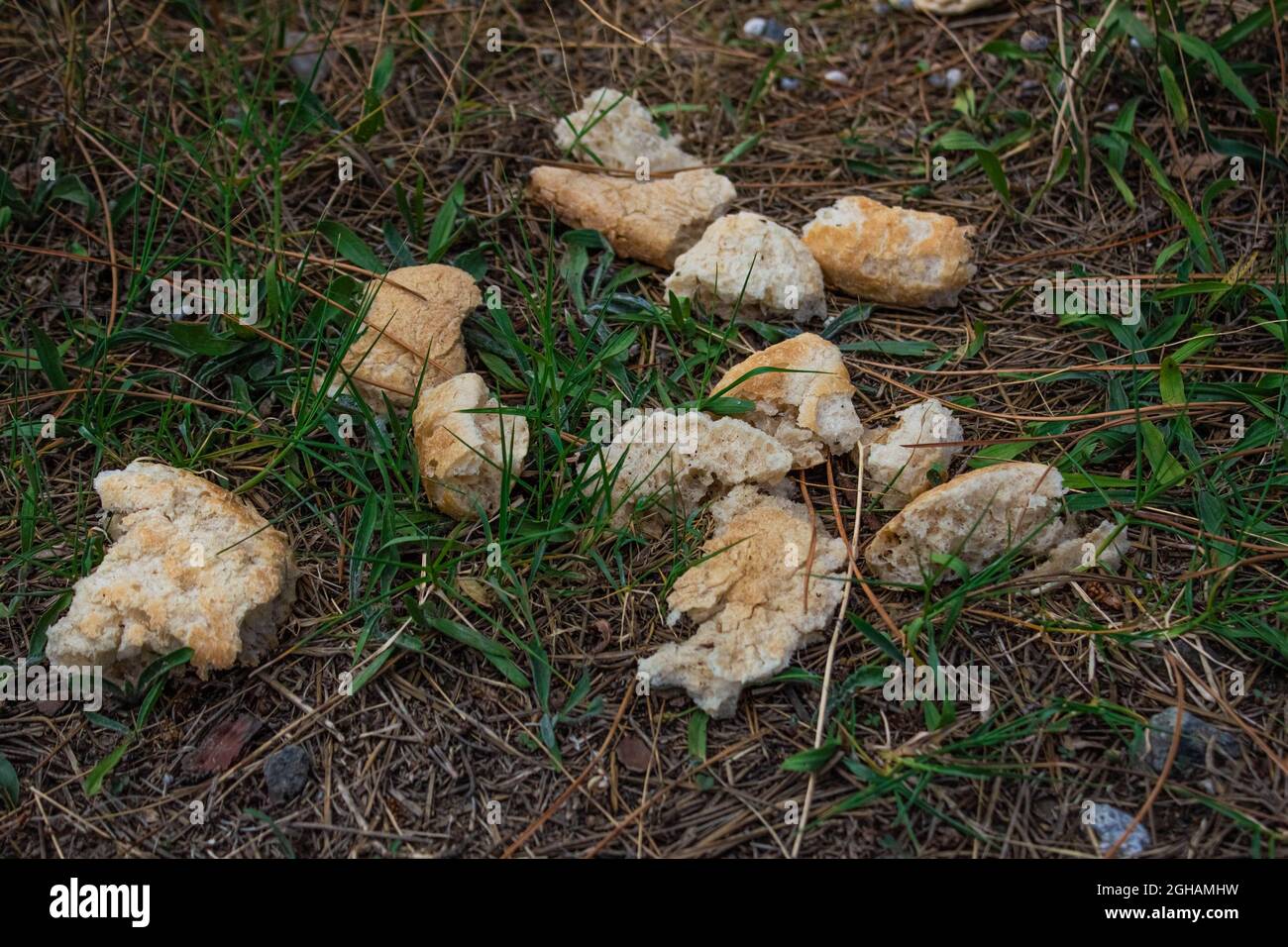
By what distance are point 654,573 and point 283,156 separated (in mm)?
1616

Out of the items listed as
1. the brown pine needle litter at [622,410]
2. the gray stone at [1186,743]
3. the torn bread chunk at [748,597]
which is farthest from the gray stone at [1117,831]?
the torn bread chunk at [748,597]

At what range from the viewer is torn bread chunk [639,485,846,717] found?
2047 mm

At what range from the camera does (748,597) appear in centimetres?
214

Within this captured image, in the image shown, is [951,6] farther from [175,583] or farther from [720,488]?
[175,583]

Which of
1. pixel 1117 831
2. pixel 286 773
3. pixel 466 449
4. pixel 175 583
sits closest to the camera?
pixel 1117 831

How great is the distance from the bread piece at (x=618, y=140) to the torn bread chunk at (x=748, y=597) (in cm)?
115

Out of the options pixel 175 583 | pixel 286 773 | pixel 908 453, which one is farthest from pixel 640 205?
pixel 286 773

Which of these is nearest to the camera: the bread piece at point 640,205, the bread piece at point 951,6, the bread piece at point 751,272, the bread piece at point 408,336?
the bread piece at point 408,336

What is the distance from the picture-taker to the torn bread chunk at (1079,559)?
2158mm

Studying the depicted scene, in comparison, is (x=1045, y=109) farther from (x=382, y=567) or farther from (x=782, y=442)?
(x=382, y=567)

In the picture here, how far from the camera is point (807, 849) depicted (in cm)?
189

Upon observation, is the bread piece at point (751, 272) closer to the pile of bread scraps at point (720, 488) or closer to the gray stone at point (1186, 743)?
the pile of bread scraps at point (720, 488)

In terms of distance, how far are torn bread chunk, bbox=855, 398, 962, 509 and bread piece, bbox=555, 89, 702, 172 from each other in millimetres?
1032

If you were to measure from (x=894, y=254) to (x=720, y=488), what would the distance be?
780 mm
